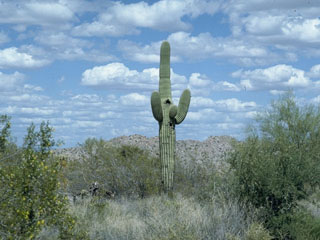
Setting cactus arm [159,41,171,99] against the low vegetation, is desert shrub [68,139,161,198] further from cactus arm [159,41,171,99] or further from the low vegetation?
cactus arm [159,41,171,99]

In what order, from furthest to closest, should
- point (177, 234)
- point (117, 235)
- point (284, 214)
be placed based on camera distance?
point (284, 214) < point (117, 235) < point (177, 234)

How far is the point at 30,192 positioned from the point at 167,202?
6.39 meters

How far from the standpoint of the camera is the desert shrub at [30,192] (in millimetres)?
6914

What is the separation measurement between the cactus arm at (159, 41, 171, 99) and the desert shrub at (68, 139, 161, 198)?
2593 millimetres

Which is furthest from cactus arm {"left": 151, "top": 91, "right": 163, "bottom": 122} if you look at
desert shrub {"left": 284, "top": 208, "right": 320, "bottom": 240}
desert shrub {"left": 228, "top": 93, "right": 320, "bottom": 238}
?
desert shrub {"left": 284, "top": 208, "right": 320, "bottom": 240}

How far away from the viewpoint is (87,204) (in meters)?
13.4

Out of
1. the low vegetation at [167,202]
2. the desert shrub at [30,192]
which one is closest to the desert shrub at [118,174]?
the low vegetation at [167,202]

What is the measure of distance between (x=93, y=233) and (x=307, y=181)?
17.5 feet

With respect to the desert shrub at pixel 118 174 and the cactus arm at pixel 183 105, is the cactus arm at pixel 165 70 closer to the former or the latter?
the cactus arm at pixel 183 105

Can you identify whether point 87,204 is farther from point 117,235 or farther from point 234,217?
point 234,217

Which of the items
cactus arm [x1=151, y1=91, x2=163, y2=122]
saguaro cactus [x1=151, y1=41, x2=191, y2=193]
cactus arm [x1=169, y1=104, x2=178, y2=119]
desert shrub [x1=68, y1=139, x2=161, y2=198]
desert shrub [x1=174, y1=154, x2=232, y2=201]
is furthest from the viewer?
desert shrub [x1=68, y1=139, x2=161, y2=198]

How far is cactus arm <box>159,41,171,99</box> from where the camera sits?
1691 centimetres

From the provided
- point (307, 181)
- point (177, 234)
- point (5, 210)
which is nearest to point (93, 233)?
point (177, 234)

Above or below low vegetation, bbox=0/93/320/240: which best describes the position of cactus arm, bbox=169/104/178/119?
above
